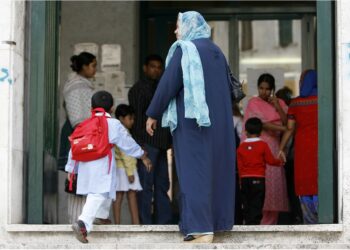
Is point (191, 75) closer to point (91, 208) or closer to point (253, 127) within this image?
point (91, 208)

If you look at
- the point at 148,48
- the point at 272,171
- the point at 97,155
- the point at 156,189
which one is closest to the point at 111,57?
the point at 148,48

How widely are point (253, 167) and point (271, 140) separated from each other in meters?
0.70

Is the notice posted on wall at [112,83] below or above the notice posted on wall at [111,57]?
below

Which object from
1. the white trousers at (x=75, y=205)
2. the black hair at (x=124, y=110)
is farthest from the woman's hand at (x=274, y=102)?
the white trousers at (x=75, y=205)

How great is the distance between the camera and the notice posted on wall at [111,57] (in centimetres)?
1173

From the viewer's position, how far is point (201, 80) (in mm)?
8188

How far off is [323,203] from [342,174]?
318 millimetres

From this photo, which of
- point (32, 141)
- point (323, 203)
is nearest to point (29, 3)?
point (32, 141)

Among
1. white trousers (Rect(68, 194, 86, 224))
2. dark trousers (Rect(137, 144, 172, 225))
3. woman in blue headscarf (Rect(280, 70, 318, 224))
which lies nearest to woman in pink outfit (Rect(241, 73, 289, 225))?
woman in blue headscarf (Rect(280, 70, 318, 224))

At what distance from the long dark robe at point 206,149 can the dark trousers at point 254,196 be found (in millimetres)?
1899

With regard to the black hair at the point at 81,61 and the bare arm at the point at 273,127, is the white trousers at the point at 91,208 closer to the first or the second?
the black hair at the point at 81,61

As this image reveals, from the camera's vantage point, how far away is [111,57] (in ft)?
38.5

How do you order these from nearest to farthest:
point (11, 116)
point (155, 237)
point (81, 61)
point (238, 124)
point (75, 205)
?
point (155, 237) → point (11, 116) → point (75, 205) → point (81, 61) → point (238, 124)

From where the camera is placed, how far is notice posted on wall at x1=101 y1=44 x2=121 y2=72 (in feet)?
38.5
